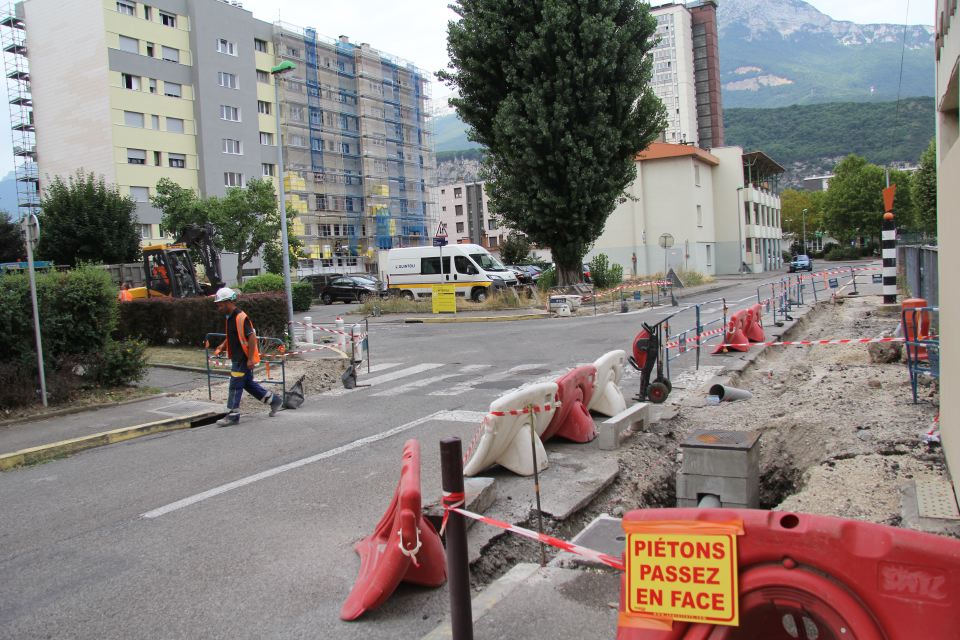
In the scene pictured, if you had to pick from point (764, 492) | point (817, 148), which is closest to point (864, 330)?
point (764, 492)

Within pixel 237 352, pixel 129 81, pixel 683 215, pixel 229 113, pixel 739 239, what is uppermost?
pixel 129 81

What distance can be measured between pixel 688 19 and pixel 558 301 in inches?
2991

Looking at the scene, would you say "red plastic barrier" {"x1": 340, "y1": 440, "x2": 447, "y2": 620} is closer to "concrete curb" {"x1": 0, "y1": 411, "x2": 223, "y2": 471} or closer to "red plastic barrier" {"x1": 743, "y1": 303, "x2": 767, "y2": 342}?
"concrete curb" {"x1": 0, "y1": 411, "x2": 223, "y2": 471}

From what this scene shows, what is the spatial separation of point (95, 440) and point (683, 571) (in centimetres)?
852

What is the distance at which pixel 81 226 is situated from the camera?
3575 centimetres

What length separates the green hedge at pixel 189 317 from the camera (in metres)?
16.9

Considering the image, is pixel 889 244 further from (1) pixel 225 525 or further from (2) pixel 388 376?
(1) pixel 225 525

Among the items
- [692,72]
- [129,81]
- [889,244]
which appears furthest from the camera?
[692,72]

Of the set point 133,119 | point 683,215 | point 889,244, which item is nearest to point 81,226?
point 133,119

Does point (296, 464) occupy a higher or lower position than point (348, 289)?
lower

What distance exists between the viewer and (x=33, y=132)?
5478 cm

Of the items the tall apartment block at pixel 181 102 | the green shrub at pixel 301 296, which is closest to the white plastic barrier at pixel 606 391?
the green shrub at pixel 301 296

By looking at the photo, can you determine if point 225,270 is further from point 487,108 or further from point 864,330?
point 864,330

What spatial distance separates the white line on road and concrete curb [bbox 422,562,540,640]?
3162 mm
